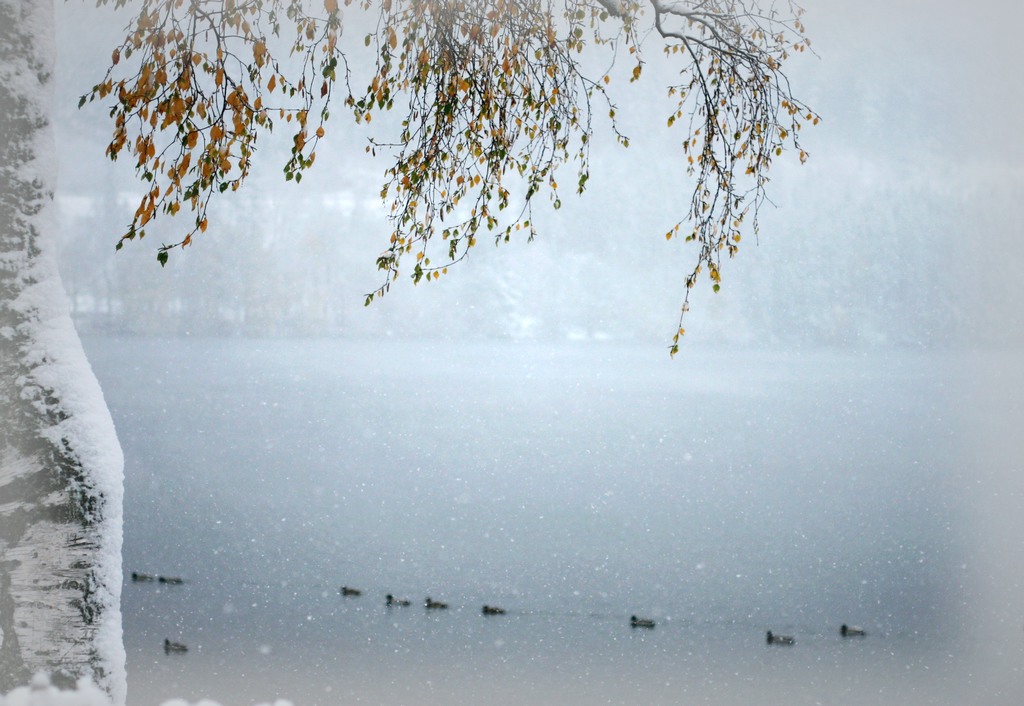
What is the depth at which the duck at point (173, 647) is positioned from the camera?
5.21 meters

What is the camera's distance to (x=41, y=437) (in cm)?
185

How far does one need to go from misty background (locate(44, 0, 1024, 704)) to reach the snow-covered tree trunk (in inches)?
119

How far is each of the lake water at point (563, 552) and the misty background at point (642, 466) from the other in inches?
1.9

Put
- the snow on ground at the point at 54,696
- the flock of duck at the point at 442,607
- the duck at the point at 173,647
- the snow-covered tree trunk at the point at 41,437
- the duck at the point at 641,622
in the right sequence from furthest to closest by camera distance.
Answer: the duck at the point at 641,622, the flock of duck at the point at 442,607, the duck at the point at 173,647, the snow-covered tree trunk at the point at 41,437, the snow on ground at the point at 54,696

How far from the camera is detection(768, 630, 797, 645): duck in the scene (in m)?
6.02

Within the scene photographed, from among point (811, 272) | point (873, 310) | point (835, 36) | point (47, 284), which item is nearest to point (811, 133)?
point (811, 272)

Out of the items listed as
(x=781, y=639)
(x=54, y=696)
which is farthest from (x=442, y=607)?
(x=54, y=696)

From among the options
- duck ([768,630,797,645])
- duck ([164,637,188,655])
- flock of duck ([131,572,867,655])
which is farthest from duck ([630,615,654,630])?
duck ([164,637,188,655])

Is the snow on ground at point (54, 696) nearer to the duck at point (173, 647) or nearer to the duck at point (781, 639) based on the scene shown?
the duck at point (173, 647)

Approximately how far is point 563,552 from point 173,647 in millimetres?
4510

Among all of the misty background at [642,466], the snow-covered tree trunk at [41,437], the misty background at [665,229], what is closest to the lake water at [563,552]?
the misty background at [642,466]

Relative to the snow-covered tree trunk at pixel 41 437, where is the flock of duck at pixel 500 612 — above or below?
below

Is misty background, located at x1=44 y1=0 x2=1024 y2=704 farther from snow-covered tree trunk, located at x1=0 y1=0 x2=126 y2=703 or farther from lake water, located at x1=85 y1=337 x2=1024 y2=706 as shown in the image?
snow-covered tree trunk, located at x1=0 y1=0 x2=126 y2=703

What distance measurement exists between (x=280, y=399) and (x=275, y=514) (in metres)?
11.1
